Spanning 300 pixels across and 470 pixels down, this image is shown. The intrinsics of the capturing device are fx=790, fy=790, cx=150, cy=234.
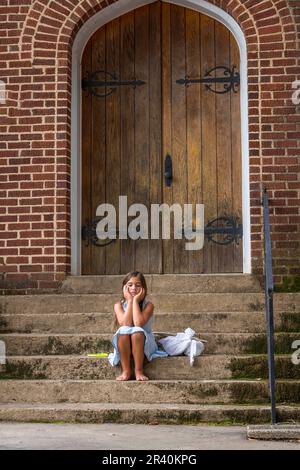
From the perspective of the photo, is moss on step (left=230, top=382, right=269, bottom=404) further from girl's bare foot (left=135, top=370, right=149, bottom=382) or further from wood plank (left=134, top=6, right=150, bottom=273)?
wood plank (left=134, top=6, right=150, bottom=273)

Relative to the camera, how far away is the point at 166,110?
7.76m

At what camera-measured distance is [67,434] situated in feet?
15.3

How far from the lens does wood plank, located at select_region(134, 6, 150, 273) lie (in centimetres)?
764

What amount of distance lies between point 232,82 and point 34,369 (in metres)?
3.50

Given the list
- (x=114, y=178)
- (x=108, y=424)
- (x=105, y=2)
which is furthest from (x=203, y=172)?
(x=108, y=424)

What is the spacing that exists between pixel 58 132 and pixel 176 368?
278 centimetres

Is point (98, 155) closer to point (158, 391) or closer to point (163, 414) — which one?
point (158, 391)

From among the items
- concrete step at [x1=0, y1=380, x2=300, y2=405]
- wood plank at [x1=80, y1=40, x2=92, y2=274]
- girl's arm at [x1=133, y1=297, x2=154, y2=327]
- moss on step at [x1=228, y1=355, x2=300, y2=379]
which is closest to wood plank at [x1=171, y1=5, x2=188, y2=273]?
wood plank at [x1=80, y1=40, x2=92, y2=274]

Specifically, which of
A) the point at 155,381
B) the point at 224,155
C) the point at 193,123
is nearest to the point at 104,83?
the point at 193,123

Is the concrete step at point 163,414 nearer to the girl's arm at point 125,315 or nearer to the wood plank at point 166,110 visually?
the girl's arm at point 125,315

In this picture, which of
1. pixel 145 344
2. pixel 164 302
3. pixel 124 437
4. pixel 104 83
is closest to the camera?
pixel 124 437

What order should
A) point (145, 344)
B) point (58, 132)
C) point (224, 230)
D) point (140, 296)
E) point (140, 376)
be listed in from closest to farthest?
point (140, 376), point (145, 344), point (140, 296), point (58, 132), point (224, 230)

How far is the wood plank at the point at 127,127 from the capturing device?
764 centimetres

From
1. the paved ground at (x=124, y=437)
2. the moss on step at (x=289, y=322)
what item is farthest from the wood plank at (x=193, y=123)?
the paved ground at (x=124, y=437)
